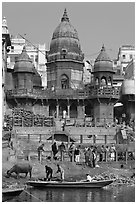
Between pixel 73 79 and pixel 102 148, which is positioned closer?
pixel 102 148

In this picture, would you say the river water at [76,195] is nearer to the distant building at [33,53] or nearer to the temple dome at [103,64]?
the temple dome at [103,64]

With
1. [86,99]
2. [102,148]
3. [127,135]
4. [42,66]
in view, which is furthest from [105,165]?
[42,66]

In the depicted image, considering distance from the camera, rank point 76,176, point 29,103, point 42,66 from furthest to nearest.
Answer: point 42,66 → point 29,103 → point 76,176

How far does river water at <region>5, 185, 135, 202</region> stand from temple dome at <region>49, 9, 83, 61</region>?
32.1 meters

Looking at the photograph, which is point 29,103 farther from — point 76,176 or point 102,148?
point 76,176

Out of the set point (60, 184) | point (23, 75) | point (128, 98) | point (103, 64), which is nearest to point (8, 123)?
point (23, 75)

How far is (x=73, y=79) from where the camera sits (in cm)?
5609

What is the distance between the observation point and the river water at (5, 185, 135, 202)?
2212 centimetres

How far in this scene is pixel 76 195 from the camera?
76.3 ft

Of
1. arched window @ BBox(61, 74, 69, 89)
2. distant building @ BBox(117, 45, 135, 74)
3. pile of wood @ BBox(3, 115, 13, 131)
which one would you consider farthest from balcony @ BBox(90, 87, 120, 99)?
distant building @ BBox(117, 45, 135, 74)

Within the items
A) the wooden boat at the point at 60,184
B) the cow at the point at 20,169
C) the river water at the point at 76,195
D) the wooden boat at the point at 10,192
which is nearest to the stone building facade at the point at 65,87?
the cow at the point at 20,169

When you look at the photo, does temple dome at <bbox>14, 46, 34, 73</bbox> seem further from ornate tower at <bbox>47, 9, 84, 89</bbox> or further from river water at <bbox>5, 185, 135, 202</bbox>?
river water at <bbox>5, 185, 135, 202</bbox>

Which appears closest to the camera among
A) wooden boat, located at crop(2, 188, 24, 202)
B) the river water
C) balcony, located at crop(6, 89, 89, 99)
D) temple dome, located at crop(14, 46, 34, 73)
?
wooden boat, located at crop(2, 188, 24, 202)

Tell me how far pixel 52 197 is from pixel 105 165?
30.2 feet
